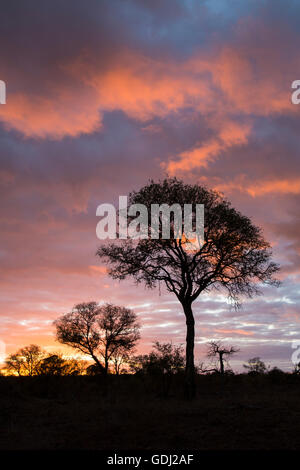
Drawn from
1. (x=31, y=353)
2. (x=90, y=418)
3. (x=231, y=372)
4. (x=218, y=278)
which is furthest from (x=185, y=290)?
(x=31, y=353)

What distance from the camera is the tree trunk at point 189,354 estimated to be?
25703 millimetres

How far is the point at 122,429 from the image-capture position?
1444 centimetres

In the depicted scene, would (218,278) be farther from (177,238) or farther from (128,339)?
(128,339)

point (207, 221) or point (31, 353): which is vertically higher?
point (207, 221)

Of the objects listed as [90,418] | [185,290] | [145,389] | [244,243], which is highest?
[244,243]

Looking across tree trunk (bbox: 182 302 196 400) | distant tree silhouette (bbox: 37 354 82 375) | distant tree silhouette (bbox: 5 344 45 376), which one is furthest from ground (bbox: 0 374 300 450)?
distant tree silhouette (bbox: 5 344 45 376)

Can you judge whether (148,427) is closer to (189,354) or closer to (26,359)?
(189,354)

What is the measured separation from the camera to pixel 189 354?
26.4 meters

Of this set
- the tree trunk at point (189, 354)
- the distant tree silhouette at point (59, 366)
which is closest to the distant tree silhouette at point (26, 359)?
the distant tree silhouette at point (59, 366)

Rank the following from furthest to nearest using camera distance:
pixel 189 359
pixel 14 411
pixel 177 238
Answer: pixel 177 238
pixel 189 359
pixel 14 411

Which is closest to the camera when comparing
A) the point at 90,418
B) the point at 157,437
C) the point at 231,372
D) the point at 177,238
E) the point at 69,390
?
the point at 157,437

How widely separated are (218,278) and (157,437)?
52.5ft

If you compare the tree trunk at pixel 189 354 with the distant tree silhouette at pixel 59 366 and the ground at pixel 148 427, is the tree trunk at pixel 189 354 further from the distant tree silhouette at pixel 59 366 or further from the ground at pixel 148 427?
the distant tree silhouette at pixel 59 366

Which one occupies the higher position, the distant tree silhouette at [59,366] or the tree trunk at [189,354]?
the tree trunk at [189,354]
